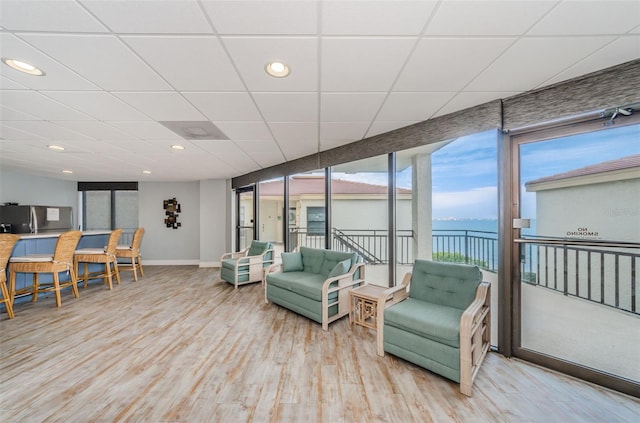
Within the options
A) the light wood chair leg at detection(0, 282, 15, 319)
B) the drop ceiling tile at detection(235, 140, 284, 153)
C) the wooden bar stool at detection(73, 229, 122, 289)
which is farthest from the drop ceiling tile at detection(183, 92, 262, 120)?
the wooden bar stool at detection(73, 229, 122, 289)

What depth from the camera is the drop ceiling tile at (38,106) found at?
210 centimetres

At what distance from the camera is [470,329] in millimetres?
1854

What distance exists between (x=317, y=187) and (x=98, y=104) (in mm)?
3771

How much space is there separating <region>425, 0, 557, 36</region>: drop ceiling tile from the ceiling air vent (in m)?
2.44

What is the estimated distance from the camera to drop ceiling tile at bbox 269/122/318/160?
114 inches

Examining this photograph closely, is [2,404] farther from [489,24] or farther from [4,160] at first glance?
[4,160]

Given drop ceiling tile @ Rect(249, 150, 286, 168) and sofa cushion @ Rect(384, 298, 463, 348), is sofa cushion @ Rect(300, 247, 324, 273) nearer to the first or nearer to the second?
sofa cushion @ Rect(384, 298, 463, 348)

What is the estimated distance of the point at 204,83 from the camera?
1936mm

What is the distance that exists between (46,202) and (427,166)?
8.83m

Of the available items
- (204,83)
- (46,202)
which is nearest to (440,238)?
(204,83)

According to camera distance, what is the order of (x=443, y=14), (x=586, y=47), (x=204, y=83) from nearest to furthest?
(x=443, y=14)
(x=586, y=47)
(x=204, y=83)

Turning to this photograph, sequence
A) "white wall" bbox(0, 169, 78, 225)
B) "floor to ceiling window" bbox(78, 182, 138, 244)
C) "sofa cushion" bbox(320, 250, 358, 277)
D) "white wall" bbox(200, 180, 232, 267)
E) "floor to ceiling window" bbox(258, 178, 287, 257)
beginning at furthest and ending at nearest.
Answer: "floor to ceiling window" bbox(78, 182, 138, 244), "white wall" bbox(200, 180, 232, 267), "floor to ceiling window" bbox(258, 178, 287, 257), "white wall" bbox(0, 169, 78, 225), "sofa cushion" bbox(320, 250, 358, 277)

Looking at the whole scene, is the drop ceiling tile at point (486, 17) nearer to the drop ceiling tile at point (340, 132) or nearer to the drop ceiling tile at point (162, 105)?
the drop ceiling tile at point (340, 132)

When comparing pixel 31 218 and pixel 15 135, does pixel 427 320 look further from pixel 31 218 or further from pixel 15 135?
pixel 31 218
